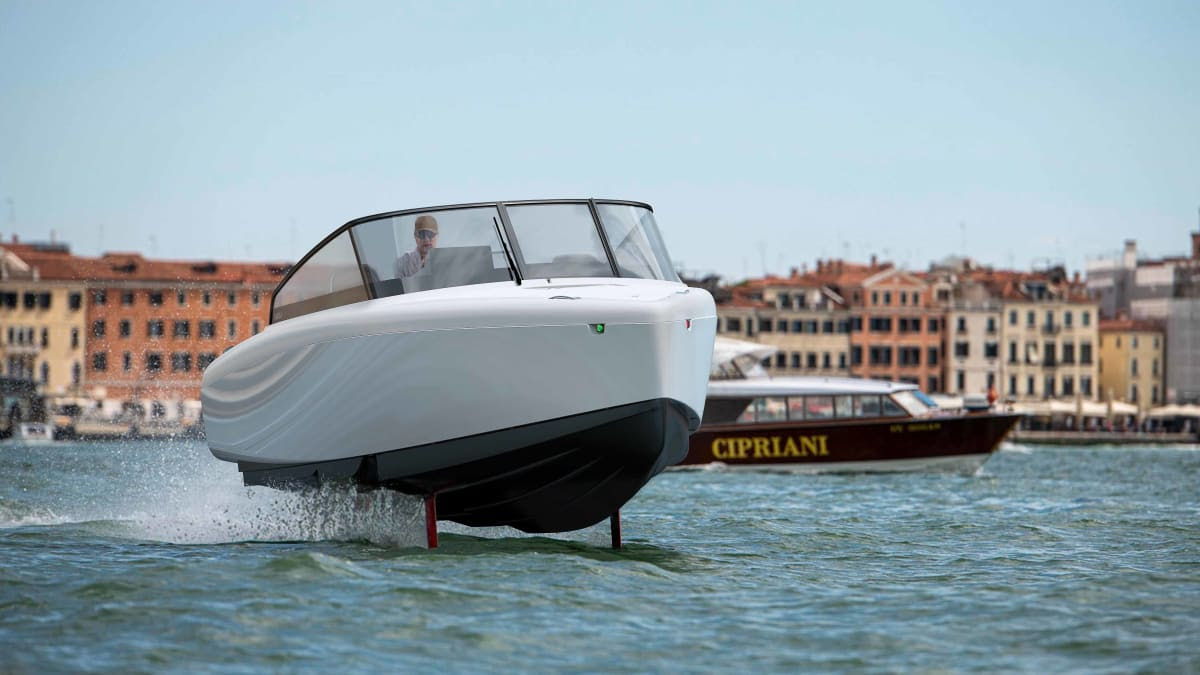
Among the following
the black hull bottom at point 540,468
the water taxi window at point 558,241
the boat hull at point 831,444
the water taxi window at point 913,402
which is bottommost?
the boat hull at point 831,444

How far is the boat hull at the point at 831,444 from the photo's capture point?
36656mm

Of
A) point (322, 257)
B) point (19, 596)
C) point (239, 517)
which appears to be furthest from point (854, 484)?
point (19, 596)

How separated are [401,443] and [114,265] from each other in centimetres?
8806

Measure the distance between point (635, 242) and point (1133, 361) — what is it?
104m

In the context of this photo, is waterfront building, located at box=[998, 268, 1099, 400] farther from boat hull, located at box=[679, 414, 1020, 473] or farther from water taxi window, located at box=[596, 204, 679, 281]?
water taxi window, located at box=[596, 204, 679, 281]

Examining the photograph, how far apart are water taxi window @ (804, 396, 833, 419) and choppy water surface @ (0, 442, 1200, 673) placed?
18.2 metres

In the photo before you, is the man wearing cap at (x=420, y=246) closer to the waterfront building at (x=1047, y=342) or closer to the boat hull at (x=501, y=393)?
the boat hull at (x=501, y=393)

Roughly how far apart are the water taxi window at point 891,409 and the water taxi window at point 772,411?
2.20 meters

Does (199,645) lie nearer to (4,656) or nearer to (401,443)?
(4,656)

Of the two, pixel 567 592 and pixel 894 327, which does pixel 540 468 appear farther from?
pixel 894 327

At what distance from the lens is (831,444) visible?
120ft

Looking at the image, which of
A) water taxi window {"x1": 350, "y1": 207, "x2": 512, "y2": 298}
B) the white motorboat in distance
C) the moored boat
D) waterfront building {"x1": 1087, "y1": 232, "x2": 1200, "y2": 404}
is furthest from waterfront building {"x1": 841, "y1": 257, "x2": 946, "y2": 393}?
water taxi window {"x1": 350, "y1": 207, "x2": 512, "y2": 298}

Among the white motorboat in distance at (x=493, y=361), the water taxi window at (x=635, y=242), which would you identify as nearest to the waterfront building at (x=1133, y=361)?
the water taxi window at (x=635, y=242)

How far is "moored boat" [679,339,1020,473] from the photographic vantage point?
3669 cm
